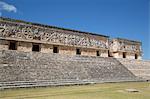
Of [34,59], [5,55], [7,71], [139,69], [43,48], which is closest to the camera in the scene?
[7,71]

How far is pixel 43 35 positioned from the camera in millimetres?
18938

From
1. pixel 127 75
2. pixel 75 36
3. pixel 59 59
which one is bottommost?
pixel 127 75

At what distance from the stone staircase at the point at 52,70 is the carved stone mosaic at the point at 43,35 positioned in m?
2.26

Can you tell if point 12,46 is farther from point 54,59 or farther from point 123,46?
point 123,46

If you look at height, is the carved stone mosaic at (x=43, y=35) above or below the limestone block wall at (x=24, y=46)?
above

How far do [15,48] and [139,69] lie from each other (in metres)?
14.4

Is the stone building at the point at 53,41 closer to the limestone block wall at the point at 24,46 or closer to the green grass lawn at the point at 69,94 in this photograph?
the limestone block wall at the point at 24,46

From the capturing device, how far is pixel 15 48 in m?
17.3

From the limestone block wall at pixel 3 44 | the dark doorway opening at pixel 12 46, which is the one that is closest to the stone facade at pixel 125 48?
the dark doorway opening at pixel 12 46

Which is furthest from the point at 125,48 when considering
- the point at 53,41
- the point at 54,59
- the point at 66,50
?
the point at 54,59

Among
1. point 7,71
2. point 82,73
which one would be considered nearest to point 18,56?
point 7,71

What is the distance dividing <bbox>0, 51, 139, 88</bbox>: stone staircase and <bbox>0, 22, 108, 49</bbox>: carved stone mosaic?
2259mm

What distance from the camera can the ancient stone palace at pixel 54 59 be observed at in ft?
43.2

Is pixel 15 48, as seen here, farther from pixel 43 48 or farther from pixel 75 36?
pixel 75 36
